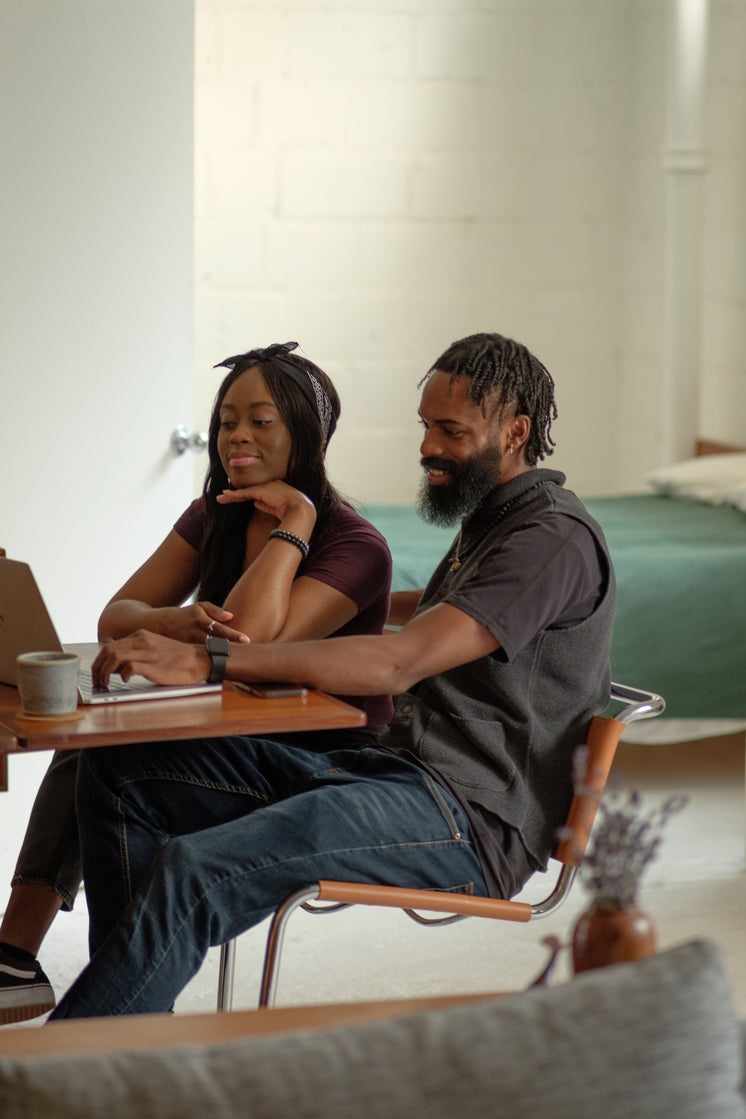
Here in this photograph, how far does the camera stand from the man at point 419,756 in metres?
1.79

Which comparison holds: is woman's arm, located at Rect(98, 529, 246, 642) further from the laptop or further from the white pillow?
the white pillow

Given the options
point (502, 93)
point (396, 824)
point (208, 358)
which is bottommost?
point (396, 824)

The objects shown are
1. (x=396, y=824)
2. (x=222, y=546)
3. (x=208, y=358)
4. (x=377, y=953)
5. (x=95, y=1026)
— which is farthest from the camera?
(x=208, y=358)

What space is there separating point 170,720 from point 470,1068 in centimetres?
86

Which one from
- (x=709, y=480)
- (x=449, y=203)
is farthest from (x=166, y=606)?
(x=449, y=203)

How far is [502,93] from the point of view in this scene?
16.5ft

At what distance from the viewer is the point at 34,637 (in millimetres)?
1802

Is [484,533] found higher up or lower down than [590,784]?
higher up

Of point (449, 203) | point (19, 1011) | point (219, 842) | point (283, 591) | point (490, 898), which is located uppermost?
point (449, 203)

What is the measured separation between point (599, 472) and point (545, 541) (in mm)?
3543

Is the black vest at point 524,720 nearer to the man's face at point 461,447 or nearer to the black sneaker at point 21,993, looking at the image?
the man's face at point 461,447

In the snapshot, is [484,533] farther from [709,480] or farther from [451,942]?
[709,480]

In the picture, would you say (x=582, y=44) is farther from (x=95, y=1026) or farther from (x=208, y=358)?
(x=95, y=1026)

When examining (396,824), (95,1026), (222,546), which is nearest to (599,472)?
(222,546)
